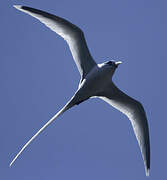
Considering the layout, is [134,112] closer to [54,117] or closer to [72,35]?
[54,117]

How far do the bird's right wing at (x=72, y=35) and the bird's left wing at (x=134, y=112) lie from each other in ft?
4.88

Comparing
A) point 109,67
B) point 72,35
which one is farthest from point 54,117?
point 72,35

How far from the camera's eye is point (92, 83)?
18.7 metres

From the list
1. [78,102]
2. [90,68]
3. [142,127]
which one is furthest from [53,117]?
[142,127]

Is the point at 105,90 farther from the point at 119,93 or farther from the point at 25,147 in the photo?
the point at 25,147

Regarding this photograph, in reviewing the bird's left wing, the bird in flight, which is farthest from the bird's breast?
the bird's left wing

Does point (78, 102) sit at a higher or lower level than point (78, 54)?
lower

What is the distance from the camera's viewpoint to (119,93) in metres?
20.0

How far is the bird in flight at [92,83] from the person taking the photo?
1806 centimetres

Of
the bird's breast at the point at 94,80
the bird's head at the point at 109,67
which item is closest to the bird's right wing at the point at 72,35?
the bird's breast at the point at 94,80

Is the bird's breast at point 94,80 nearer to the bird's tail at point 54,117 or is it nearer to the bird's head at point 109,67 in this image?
the bird's head at point 109,67

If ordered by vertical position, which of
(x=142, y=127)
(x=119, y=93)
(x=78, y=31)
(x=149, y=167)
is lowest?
(x=149, y=167)

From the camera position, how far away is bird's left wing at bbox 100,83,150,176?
65.0ft

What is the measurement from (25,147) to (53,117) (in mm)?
1622
